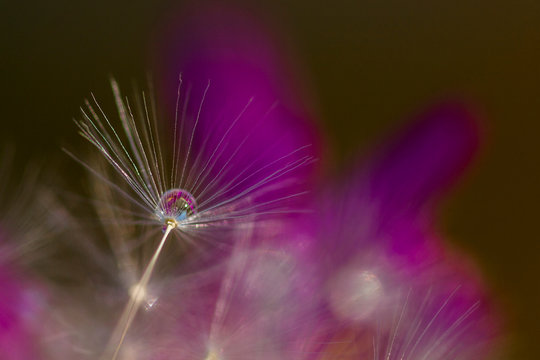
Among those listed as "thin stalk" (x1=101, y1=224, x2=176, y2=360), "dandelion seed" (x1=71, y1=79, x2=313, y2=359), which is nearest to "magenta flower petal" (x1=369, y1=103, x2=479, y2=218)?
"dandelion seed" (x1=71, y1=79, x2=313, y2=359)

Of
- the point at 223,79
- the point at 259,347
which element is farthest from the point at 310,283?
the point at 223,79

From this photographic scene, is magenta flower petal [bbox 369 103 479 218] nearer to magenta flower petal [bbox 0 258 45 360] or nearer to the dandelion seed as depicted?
the dandelion seed

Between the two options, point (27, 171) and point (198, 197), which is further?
point (27, 171)

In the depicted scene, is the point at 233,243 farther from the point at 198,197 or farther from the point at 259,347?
the point at 259,347

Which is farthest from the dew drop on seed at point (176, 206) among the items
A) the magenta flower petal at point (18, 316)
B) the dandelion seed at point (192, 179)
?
the magenta flower petal at point (18, 316)

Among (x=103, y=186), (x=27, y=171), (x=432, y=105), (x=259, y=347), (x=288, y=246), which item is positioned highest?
(x=27, y=171)

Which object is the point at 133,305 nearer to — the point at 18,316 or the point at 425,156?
the point at 18,316
